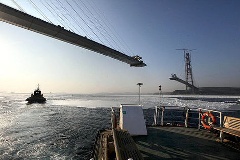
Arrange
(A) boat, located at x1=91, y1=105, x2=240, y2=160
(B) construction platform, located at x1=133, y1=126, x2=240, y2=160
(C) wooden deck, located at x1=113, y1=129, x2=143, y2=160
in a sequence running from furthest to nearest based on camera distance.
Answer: (B) construction platform, located at x1=133, y1=126, x2=240, y2=160
(A) boat, located at x1=91, y1=105, x2=240, y2=160
(C) wooden deck, located at x1=113, y1=129, x2=143, y2=160

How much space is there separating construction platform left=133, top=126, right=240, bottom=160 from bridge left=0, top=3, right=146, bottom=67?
24796mm

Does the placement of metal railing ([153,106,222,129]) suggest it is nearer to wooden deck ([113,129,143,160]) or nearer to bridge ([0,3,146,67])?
wooden deck ([113,129,143,160])

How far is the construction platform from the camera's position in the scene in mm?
7641

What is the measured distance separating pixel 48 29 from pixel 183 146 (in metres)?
28.0

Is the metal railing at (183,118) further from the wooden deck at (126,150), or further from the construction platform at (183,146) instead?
the wooden deck at (126,150)

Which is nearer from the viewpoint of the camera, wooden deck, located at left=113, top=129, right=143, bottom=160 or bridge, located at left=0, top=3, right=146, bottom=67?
wooden deck, located at left=113, top=129, right=143, bottom=160

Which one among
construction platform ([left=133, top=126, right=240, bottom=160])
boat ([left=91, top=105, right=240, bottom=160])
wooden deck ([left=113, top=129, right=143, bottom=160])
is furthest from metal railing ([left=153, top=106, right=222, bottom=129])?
wooden deck ([left=113, top=129, right=143, bottom=160])

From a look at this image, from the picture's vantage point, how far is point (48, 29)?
30875 millimetres

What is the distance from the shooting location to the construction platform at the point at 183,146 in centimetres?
764

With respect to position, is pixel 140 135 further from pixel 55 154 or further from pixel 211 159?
pixel 55 154

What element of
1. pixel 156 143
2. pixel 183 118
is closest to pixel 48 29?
pixel 156 143

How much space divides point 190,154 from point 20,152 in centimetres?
1383

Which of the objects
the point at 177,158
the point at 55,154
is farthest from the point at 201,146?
the point at 55,154

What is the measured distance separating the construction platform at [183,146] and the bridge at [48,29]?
976 inches
